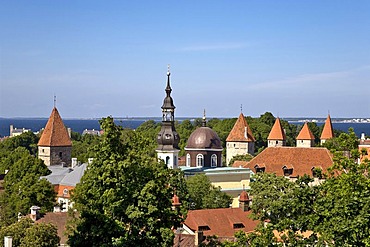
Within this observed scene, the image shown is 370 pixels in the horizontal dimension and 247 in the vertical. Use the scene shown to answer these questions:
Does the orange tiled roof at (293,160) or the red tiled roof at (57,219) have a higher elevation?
the orange tiled roof at (293,160)

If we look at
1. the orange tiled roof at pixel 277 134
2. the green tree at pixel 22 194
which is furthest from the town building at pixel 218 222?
the orange tiled roof at pixel 277 134

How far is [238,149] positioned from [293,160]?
1863 centimetres

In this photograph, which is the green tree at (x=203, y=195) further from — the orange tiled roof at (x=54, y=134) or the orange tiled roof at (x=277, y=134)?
the orange tiled roof at (x=277, y=134)

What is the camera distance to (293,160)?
198 ft

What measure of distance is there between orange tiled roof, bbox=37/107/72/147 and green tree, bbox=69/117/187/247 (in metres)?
44.7

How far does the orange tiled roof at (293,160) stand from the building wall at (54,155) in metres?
18.0

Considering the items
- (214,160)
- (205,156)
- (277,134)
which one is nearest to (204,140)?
(205,156)

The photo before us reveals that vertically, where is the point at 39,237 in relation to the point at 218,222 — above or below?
above

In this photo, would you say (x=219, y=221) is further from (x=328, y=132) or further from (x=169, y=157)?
(x=328, y=132)

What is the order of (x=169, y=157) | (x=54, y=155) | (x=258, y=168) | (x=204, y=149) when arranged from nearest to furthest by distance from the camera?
1. (x=169, y=157)
2. (x=204, y=149)
3. (x=258, y=168)
4. (x=54, y=155)

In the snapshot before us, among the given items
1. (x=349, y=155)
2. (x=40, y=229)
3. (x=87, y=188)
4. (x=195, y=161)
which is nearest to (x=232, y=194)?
(x=195, y=161)

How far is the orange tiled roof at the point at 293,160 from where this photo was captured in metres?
59.2

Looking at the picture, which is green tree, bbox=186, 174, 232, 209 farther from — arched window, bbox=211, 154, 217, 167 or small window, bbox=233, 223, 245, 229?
arched window, bbox=211, 154, 217, 167

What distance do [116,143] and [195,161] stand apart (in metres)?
34.9
